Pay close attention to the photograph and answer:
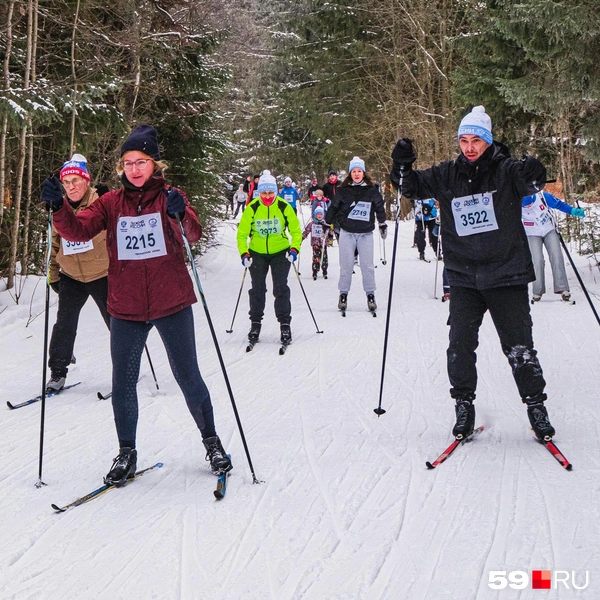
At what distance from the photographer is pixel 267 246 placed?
33.6ft

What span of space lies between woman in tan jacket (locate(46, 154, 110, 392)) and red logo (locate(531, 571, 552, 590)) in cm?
501

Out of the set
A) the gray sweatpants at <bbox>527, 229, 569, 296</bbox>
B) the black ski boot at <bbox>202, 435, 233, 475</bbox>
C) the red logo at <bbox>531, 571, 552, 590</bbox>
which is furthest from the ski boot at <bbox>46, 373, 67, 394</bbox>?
the gray sweatpants at <bbox>527, 229, 569, 296</bbox>

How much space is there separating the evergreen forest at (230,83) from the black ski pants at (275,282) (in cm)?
313

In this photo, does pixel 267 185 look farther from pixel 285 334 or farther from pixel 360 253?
pixel 360 253

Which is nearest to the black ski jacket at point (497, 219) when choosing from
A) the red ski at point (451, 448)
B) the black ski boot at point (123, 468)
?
the red ski at point (451, 448)

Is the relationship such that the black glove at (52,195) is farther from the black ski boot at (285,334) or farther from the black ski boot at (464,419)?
the black ski boot at (285,334)

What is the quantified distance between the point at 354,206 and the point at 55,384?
614 centimetres

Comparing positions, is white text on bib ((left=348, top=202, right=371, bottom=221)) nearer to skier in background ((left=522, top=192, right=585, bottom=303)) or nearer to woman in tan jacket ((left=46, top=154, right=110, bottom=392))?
skier in background ((left=522, top=192, right=585, bottom=303))

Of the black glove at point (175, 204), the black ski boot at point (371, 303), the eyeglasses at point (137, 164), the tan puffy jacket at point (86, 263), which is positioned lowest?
the black ski boot at point (371, 303)

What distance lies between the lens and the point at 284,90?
36812 millimetres

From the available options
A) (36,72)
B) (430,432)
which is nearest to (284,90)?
(36,72)

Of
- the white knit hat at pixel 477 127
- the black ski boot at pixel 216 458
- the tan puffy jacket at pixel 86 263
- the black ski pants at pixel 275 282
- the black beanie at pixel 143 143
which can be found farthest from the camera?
the black ski pants at pixel 275 282

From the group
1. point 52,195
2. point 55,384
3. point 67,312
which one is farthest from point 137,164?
point 55,384

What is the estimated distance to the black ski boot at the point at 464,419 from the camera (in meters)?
5.54
